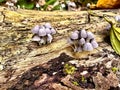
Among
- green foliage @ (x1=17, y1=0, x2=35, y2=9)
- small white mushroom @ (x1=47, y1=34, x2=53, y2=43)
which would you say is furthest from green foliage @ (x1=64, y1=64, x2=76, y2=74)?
green foliage @ (x1=17, y1=0, x2=35, y2=9)

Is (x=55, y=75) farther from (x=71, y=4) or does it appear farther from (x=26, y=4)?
(x=26, y=4)

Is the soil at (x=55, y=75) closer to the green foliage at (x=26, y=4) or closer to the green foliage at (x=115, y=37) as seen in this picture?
the green foliage at (x=115, y=37)

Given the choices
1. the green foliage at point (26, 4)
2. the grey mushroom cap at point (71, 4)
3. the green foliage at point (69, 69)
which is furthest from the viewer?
the green foliage at point (26, 4)

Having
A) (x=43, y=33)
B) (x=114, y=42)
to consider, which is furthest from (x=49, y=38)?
(x=114, y=42)

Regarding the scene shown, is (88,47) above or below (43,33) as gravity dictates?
below

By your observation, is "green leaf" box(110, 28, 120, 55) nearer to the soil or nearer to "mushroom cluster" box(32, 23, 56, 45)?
the soil

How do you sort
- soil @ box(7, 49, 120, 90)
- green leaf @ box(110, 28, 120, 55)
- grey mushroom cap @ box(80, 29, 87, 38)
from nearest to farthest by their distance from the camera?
1. soil @ box(7, 49, 120, 90)
2. grey mushroom cap @ box(80, 29, 87, 38)
3. green leaf @ box(110, 28, 120, 55)

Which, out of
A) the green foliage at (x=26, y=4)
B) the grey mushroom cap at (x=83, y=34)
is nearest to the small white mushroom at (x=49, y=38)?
the grey mushroom cap at (x=83, y=34)
